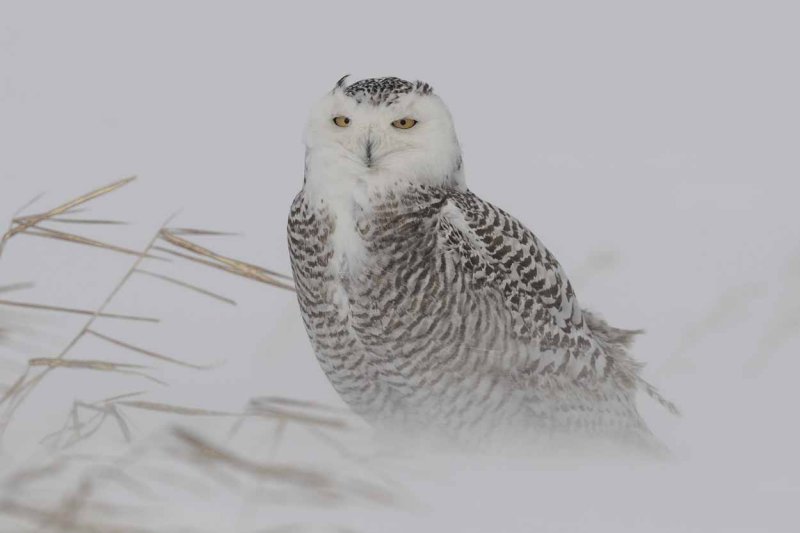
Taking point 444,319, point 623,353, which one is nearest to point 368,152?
point 444,319

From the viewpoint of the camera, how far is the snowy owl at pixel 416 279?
424 centimetres

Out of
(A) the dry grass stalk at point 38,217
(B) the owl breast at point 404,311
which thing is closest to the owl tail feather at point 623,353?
(B) the owl breast at point 404,311

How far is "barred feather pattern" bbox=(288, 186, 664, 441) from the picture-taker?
13.9 feet

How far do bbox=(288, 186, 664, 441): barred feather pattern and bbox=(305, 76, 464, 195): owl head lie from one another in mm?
70

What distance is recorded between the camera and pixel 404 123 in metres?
4.25

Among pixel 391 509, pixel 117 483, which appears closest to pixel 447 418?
pixel 391 509

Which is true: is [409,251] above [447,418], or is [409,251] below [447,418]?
above

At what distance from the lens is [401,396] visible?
4.41 metres

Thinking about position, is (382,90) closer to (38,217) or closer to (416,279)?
(416,279)

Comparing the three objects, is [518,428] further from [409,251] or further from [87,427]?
[87,427]

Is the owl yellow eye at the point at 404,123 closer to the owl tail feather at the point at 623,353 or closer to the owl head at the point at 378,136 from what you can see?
the owl head at the point at 378,136

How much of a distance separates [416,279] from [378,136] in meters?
0.43

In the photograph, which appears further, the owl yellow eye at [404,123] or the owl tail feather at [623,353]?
the owl tail feather at [623,353]

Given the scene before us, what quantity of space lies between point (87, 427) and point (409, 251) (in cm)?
109
